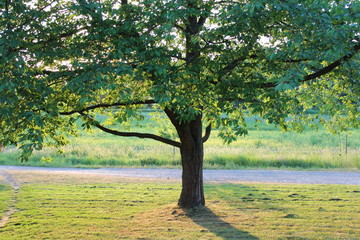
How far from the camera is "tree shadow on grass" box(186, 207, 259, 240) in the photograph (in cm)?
953

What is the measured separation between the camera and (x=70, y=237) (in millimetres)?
9680

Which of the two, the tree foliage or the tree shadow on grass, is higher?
the tree foliage

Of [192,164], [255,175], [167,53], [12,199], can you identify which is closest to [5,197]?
[12,199]

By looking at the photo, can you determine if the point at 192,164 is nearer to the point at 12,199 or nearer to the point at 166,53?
the point at 166,53

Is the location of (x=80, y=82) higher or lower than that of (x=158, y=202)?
higher

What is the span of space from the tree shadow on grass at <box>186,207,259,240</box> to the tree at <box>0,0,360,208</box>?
2474 mm

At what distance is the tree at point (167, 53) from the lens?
6.86 meters

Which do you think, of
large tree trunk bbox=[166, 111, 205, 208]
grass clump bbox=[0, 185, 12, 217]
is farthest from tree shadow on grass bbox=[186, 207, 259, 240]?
grass clump bbox=[0, 185, 12, 217]

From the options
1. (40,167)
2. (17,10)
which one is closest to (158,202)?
(17,10)

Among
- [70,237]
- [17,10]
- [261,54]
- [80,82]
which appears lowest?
[70,237]

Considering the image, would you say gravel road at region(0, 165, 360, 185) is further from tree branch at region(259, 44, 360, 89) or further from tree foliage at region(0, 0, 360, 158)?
tree branch at region(259, 44, 360, 89)

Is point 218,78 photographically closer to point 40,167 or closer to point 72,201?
point 72,201

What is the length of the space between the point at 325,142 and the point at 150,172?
936 inches

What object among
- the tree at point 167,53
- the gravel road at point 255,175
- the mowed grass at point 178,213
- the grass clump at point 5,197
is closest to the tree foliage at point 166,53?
the tree at point 167,53
